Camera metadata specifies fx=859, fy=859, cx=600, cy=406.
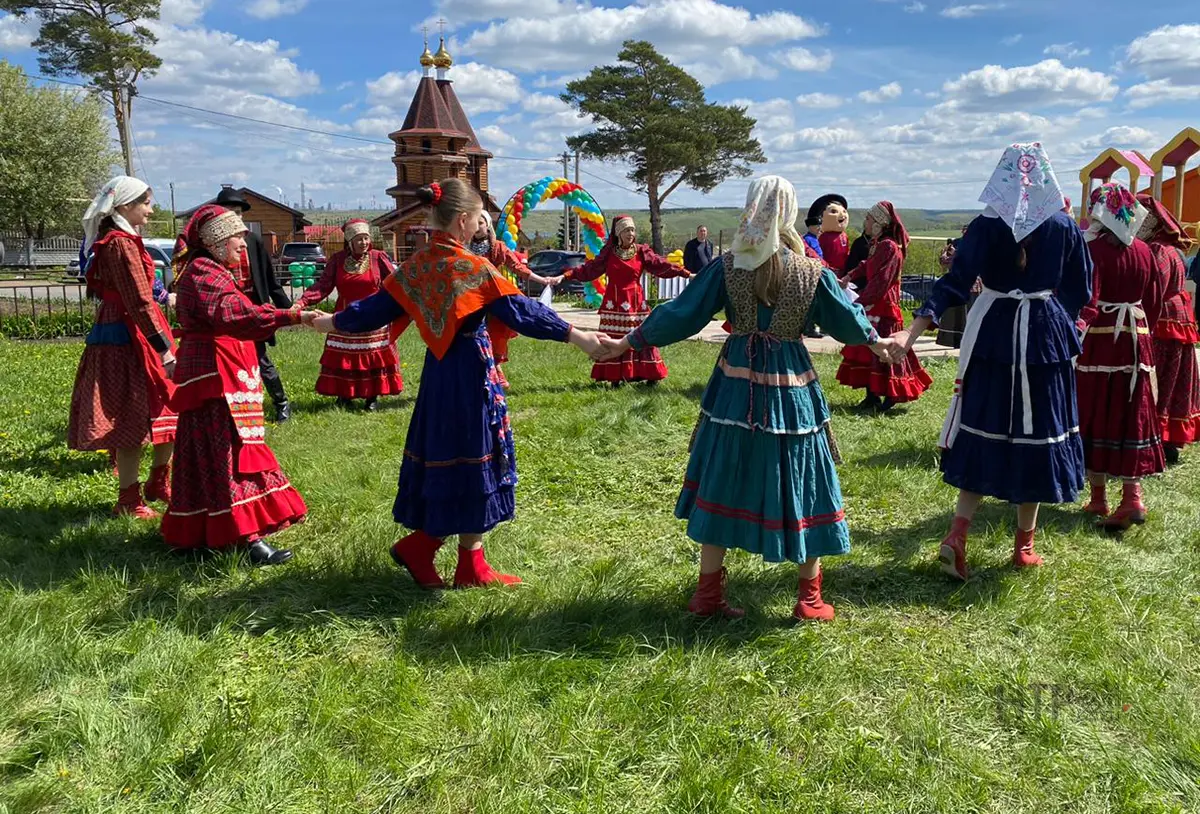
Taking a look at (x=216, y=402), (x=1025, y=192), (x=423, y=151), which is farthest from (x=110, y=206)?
(x=423, y=151)

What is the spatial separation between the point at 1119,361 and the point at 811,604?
8.66ft

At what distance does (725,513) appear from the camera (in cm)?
356

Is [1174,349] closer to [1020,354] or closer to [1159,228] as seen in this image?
[1159,228]

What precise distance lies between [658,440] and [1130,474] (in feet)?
11.0

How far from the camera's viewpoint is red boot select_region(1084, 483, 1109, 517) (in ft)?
16.9

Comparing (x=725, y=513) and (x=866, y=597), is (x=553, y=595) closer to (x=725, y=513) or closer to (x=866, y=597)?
(x=725, y=513)

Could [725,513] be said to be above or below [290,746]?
above

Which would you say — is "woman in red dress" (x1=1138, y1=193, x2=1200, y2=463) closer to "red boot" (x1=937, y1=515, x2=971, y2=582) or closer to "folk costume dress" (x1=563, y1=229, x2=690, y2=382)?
"red boot" (x1=937, y1=515, x2=971, y2=582)

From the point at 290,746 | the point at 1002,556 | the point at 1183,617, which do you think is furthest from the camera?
the point at 1002,556

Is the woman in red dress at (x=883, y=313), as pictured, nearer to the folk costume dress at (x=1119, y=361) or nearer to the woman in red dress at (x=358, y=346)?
the folk costume dress at (x=1119, y=361)

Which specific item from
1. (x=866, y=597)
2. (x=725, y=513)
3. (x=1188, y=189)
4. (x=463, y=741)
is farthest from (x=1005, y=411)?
(x=1188, y=189)

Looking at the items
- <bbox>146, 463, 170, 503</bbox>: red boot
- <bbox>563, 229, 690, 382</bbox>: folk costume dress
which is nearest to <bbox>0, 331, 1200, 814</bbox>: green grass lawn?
<bbox>146, 463, 170, 503</bbox>: red boot

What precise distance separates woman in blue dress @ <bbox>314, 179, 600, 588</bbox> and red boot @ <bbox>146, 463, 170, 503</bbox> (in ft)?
6.58

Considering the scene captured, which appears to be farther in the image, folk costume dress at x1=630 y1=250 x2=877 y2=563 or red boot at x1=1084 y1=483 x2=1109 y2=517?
red boot at x1=1084 y1=483 x2=1109 y2=517
